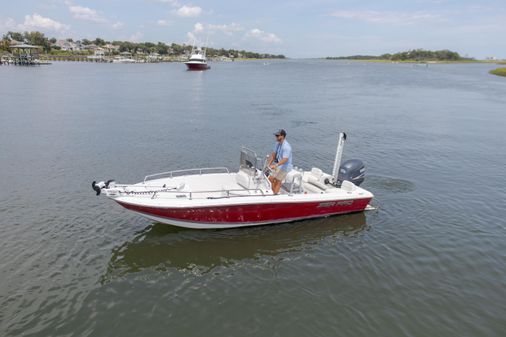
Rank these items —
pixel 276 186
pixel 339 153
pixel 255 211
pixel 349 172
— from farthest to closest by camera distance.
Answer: pixel 349 172, pixel 339 153, pixel 276 186, pixel 255 211

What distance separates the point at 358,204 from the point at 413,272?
3647mm

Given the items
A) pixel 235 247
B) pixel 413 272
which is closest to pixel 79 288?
pixel 235 247

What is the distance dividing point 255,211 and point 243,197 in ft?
2.06

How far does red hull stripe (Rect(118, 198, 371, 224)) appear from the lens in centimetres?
1087

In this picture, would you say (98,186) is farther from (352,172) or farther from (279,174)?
(352,172)

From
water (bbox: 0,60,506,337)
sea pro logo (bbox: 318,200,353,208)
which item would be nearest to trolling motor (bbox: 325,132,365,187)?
sea pro logo (bbox: 318,200,353,208)

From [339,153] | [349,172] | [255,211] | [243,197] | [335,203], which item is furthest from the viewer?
[349,172]

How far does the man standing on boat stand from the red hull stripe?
797mm

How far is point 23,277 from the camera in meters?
9.19

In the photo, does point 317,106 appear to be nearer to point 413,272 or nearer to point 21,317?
point 413,272

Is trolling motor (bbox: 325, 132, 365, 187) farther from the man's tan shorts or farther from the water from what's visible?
the man's tan shorts

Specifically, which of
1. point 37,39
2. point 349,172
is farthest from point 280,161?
point 37,39

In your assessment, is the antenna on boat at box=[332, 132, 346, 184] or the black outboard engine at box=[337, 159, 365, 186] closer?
the antenna on boat at box=[332, 132, 346, 184]

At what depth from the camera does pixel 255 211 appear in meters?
11.7
